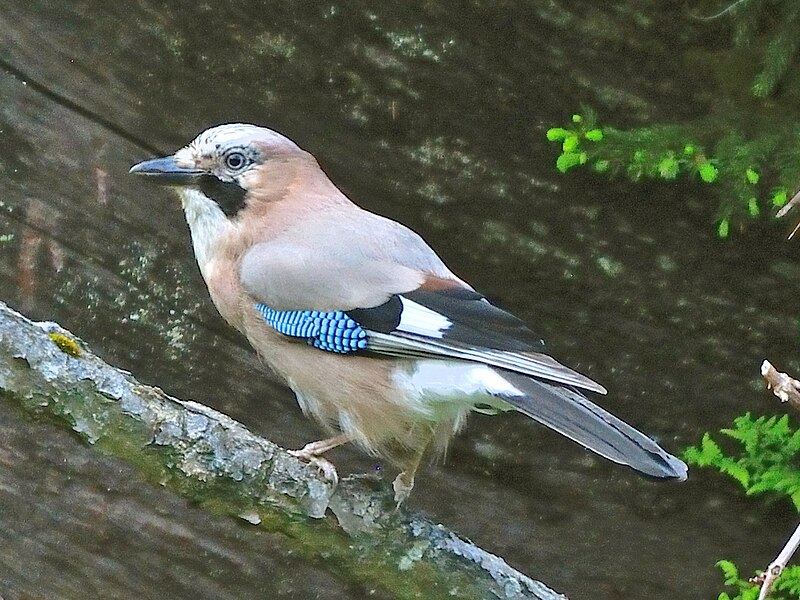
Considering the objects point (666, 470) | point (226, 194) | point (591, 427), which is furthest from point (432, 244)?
point (666, 470)

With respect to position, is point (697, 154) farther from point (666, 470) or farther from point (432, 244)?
→ point (666, 470)

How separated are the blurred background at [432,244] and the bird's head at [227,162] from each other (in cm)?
31

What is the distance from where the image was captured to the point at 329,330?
193cm

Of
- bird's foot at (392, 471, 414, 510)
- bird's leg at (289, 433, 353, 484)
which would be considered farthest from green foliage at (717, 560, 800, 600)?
bird's leg at (289, 433, 353, 484)

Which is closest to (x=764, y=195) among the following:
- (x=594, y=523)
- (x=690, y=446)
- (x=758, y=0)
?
(x=758, y=0)

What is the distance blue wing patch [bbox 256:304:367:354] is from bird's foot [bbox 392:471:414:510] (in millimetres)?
295

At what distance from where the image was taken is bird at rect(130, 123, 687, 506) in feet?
5.88

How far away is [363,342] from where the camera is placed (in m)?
1.91

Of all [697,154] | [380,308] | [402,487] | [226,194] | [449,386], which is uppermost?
[697,154]

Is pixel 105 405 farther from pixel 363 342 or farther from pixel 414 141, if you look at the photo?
pixel 414 141

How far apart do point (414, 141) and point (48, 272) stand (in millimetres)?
1045

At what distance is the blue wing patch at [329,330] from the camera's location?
192 centimetres

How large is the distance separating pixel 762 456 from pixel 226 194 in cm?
156

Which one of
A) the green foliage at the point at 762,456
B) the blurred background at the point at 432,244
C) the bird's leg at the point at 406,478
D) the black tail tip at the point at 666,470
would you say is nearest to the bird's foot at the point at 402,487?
the bird's leg at the point at 406,478
